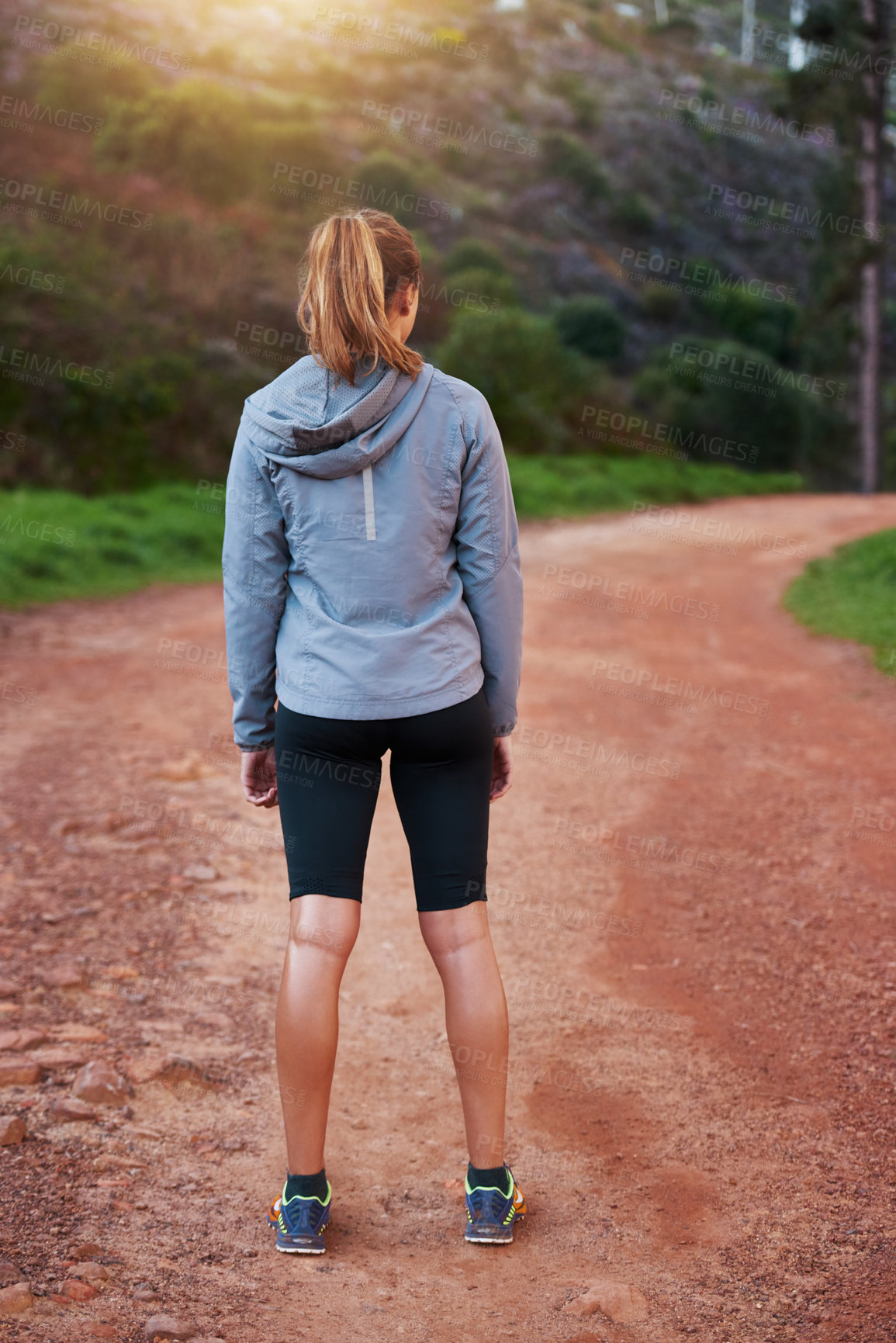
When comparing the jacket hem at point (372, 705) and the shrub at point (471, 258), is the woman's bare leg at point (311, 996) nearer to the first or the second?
the jacket hem at point (372, 705)

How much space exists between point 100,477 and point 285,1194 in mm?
11906

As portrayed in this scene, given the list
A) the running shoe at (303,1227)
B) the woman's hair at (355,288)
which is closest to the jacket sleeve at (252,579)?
the woman's hair at (355,288)

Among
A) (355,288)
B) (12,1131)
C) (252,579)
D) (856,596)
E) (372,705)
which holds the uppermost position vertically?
(355,288)

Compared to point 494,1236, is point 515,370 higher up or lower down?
higher up

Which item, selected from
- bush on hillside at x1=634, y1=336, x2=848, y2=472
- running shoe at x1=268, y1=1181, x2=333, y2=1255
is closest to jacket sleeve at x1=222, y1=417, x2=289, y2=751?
running shoe at x1=268, y1=1181, x2=333, y2=1255

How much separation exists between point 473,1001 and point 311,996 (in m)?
A: 0.31

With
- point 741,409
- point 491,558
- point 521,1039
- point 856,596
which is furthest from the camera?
point 741,409

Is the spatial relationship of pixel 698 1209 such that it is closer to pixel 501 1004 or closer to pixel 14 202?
pixel 501 1004

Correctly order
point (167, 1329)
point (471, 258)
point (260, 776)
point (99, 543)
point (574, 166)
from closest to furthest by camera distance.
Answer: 1. point (167, 1329)
2. point (260, 776)
3. point (99, 543)
4. point (471, 258)
5. point (574, 166)

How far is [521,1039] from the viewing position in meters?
3.16

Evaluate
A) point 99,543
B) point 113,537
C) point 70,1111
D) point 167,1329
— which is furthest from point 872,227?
point 167,1329

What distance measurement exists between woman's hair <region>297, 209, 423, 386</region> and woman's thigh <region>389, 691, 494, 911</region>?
66 centimetres

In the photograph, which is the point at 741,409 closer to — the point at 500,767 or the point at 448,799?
the point at 500,767

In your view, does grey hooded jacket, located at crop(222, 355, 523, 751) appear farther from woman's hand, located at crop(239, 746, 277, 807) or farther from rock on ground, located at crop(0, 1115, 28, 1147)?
rock on ground, located at crop(0, 1115, 28, 1147)
